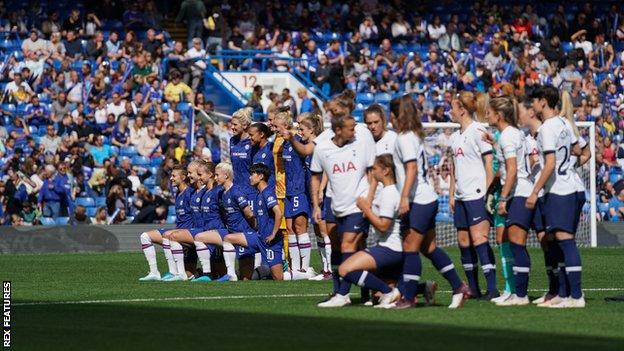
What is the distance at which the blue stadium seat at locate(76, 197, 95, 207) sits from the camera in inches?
1115

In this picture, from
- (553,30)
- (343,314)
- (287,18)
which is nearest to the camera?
(343,314)

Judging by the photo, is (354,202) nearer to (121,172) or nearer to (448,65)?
(121,172)

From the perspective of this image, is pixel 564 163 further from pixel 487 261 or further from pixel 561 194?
pixel 487 261

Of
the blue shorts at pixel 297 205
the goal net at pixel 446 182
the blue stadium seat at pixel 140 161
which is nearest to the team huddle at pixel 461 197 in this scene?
the blue shorts at pixel 297 205

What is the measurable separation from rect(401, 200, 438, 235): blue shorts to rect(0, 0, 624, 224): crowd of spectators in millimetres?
13560

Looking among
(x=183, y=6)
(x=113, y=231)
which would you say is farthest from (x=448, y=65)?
(x=113, y=231)

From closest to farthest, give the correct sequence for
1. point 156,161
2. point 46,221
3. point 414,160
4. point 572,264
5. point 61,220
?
point 414,160 < point 572,264 < point 46,221 < point 61,220 < point 156,161

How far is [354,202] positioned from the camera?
13273 mm

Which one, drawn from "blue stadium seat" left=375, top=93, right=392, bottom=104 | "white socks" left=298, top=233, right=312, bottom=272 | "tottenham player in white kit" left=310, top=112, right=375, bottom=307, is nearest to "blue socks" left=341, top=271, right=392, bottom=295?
"tottenham player in white kit" left=310, top=112, right=375, bottom=307

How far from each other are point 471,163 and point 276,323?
2.87m

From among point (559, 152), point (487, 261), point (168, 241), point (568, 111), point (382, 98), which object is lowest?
point (487, 261)

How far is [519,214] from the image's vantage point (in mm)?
13328

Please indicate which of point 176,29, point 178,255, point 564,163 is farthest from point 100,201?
point 564,163

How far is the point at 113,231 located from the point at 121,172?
217cm
